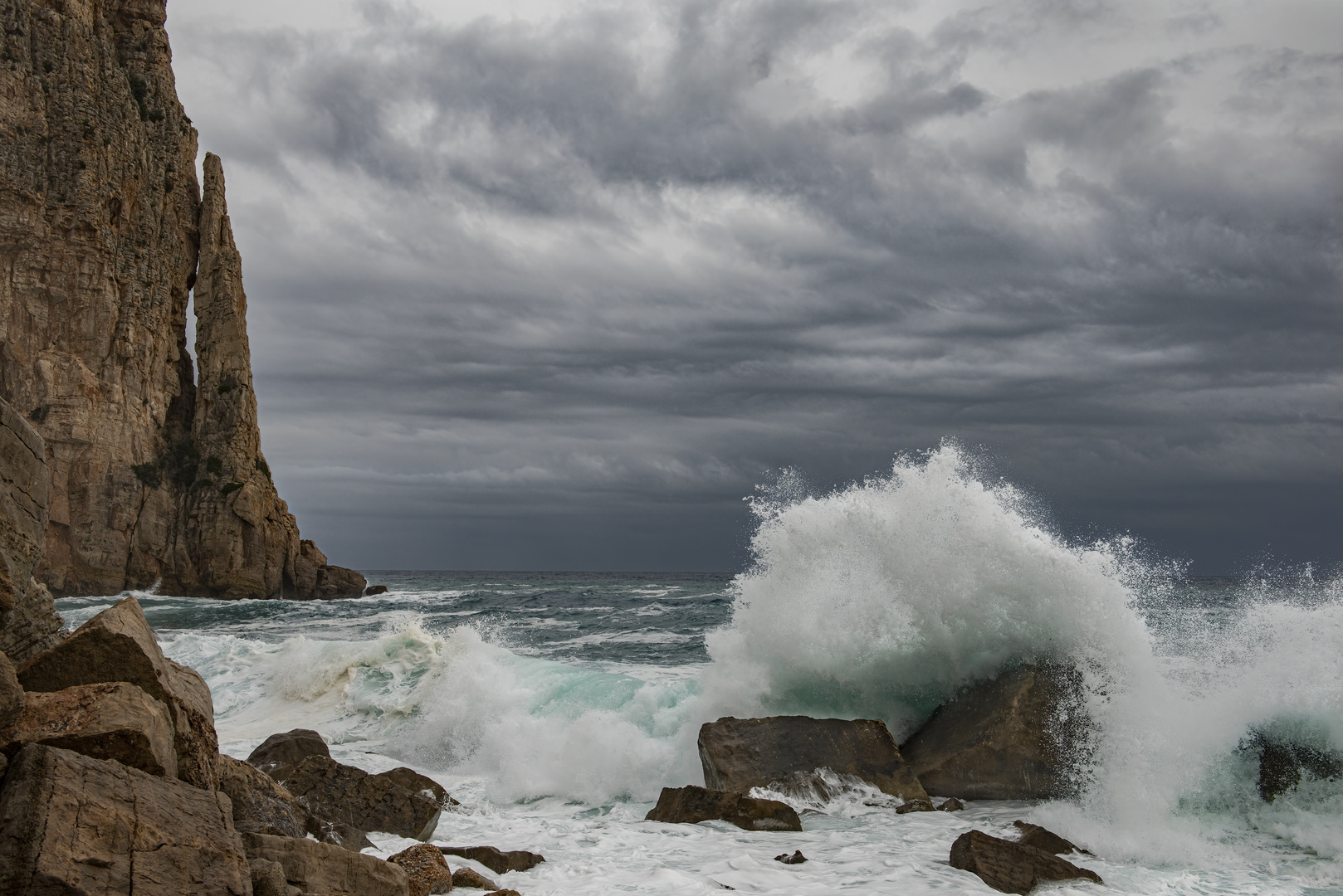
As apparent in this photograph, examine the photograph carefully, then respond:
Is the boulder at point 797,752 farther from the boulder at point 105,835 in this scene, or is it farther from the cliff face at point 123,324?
the cliff face at point 123,324

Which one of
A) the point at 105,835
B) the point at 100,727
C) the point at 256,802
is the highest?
the point at 100,727

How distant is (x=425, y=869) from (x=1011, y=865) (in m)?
3.47

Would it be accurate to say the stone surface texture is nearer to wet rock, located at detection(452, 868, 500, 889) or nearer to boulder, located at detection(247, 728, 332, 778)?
wet rock, located at detection(452, 868, 500, 889)

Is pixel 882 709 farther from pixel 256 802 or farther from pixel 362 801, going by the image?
pixel 256 802

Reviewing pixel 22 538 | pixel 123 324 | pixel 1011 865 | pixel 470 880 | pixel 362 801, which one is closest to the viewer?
pixel 22 538

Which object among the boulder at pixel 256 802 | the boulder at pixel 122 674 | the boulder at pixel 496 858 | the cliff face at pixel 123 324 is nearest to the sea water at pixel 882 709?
the boulder at pixel 496 858

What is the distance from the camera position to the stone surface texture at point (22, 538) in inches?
187

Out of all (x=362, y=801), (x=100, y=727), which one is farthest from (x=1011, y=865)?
(x=100, y=727)

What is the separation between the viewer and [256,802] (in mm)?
4992

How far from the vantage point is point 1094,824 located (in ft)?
20.8

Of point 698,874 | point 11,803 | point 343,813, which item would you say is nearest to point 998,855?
point 698,874

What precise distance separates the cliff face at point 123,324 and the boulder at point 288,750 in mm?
30884

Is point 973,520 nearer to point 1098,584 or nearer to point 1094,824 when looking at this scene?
point 1098,584

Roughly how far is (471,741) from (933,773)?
514 cm
